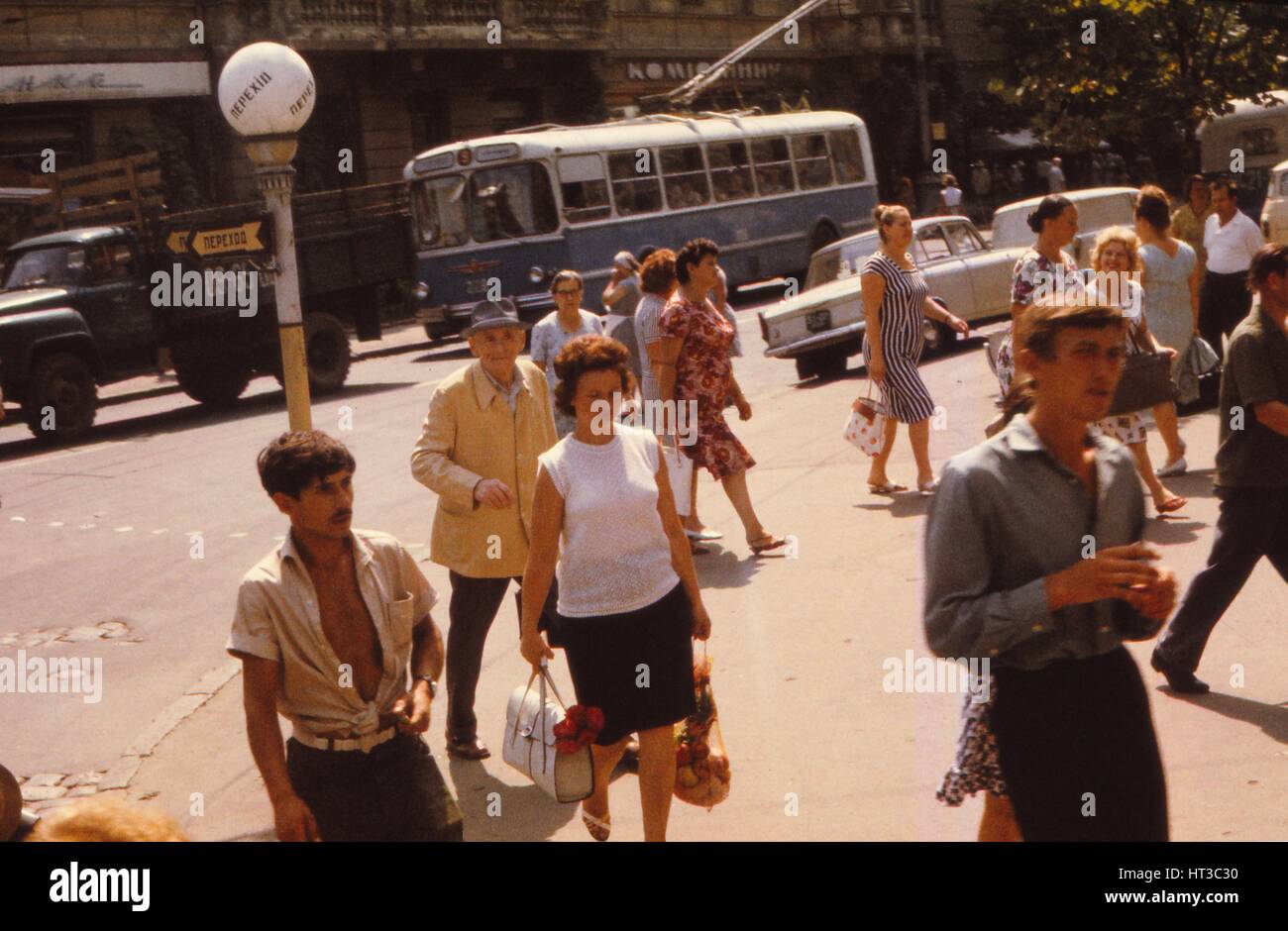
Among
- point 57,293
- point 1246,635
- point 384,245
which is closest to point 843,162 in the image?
point 384,245

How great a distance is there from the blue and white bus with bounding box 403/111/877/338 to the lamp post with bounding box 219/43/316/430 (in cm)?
1605

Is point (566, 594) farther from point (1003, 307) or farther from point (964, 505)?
point (1003, 307)

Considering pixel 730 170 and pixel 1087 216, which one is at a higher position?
pixel 730 170

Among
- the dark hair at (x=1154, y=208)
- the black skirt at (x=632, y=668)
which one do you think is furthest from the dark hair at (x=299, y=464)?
the dark hair at (x=1154, y=208)

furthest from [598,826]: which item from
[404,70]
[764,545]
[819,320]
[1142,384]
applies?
[404,70]

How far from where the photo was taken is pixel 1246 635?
6668 millimetres

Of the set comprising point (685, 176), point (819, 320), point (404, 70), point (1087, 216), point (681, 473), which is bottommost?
point (681, 473)

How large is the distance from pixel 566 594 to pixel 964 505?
190 cm

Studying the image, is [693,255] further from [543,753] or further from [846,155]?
[846,155]

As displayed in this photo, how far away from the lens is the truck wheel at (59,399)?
55.5ft

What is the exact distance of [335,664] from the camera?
389 cm

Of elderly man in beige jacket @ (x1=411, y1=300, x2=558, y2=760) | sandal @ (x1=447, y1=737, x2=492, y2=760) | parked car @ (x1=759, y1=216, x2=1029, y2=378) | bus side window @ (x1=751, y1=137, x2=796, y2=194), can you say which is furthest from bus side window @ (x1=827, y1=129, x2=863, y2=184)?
sandal @ (x1=447, y1=737, x2=492, y2=760)

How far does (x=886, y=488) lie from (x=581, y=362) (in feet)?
18.3
